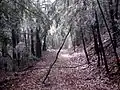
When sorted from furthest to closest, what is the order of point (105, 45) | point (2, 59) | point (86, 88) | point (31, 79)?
1. point (105, 45)
2. point (2, 59)
3. point (31, 79)
4. point (86, 88)

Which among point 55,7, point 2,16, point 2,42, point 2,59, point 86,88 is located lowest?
point 86,88

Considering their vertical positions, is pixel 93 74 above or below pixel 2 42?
below

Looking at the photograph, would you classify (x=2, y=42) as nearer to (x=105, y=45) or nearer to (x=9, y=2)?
(x=9, y=2)

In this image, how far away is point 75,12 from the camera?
1354 centimetres

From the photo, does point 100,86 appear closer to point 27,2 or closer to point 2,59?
point 27,2

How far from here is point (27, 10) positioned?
1010 cm

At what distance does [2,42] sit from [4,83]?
2.63 meters

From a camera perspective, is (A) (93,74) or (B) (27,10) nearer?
(B) (27,10)

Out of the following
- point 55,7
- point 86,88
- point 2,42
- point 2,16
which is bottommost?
point 86,88

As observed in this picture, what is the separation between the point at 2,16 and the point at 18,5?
59.4 inches

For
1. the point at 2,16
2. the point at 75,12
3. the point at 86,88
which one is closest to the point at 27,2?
the point at 2,16

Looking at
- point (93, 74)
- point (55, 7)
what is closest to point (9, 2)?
point (55, 7)

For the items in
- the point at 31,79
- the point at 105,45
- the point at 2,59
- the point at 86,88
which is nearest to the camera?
the point at 86,88

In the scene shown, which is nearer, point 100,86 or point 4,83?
point 100,86
